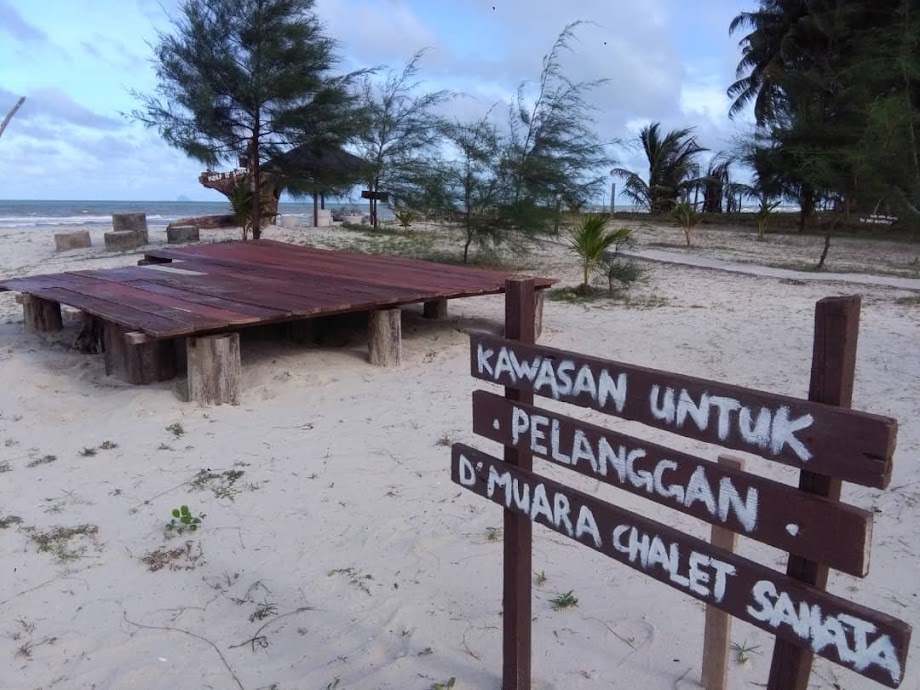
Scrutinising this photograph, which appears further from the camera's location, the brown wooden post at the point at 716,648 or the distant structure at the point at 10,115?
the distant structure at the point at 10,115

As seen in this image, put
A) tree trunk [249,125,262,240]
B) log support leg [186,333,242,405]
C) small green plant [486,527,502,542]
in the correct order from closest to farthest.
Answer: small green plant [486,527,502,542] → log support leg [186,333,242,405] → tree trunk [249,125,262,240]

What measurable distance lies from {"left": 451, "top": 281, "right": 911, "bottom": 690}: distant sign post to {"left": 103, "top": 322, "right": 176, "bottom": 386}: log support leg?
12.3 ft

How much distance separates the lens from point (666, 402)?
1545 mm

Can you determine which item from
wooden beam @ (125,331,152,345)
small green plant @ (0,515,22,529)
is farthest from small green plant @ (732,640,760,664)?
wooden beam @ (125,331,152,345)

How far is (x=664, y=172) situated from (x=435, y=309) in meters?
25.0

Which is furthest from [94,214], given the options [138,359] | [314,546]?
[314,546]

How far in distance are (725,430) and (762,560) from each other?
1.73m

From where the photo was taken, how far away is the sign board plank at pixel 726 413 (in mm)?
1278

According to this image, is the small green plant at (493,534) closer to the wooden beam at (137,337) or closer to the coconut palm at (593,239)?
the wooden beam at (137,337)

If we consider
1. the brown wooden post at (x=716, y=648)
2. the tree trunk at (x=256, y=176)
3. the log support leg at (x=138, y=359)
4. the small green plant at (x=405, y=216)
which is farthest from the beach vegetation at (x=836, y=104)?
the brown wooden post at (x=716, y=648)

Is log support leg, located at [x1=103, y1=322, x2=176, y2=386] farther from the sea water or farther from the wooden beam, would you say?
the sea water

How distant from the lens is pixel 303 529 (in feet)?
10.7

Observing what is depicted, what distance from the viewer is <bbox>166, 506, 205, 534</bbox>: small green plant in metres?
3.26

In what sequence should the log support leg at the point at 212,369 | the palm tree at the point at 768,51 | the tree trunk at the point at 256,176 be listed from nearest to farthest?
the log support leg at the point at 212,369
the tree trunk at the point at 256,176
the palm tree at the point at 768,51
